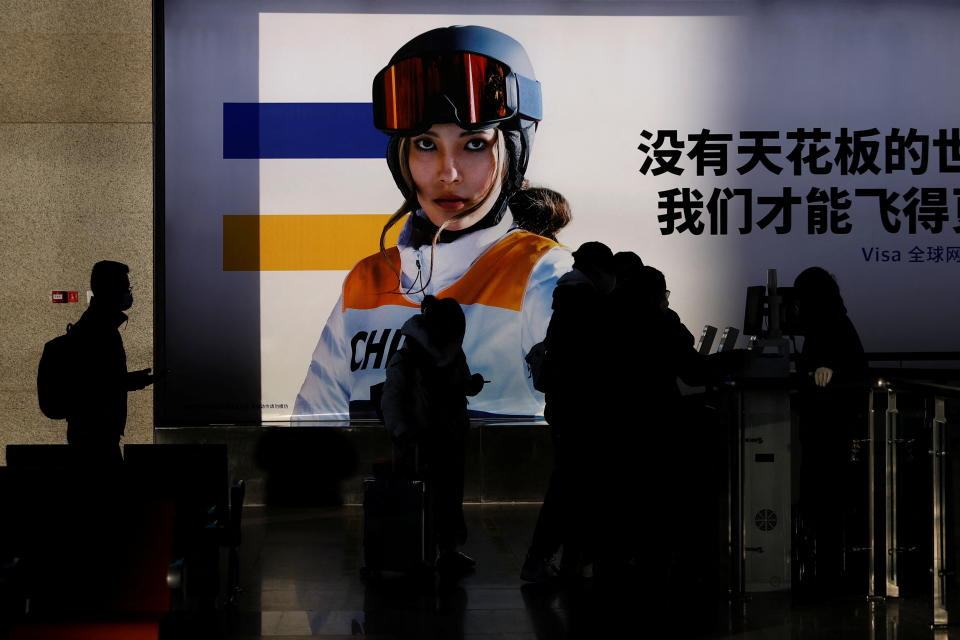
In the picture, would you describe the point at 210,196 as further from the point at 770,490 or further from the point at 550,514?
the point at 770,490

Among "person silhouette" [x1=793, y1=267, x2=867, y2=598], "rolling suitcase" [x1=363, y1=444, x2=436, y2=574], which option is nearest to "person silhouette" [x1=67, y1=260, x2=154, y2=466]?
"rolling suitcase" [x1=363, y1=444, x2=436, y2=574]

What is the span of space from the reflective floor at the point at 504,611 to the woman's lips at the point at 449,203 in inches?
132

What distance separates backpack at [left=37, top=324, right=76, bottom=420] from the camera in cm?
622

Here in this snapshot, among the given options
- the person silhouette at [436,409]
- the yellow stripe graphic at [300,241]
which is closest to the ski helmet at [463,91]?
the yellow stripe graphic at [300,241]

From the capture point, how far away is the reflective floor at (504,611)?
5.68 meters

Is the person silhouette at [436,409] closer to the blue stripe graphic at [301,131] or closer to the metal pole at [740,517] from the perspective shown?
the metal pole at [740,517]

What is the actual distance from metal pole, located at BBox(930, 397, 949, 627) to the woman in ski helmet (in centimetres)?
441

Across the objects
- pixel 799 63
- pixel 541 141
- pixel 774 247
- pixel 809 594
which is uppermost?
pixel 799 63

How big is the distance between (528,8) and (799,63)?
2257 mm

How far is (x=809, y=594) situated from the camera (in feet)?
21.3

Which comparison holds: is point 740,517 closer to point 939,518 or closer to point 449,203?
point 939,518

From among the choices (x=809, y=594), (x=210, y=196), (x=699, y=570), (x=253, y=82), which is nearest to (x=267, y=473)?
(x=210, y=196)

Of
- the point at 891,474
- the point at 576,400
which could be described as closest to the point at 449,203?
the point at 576,400

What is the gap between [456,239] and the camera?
387 inches
